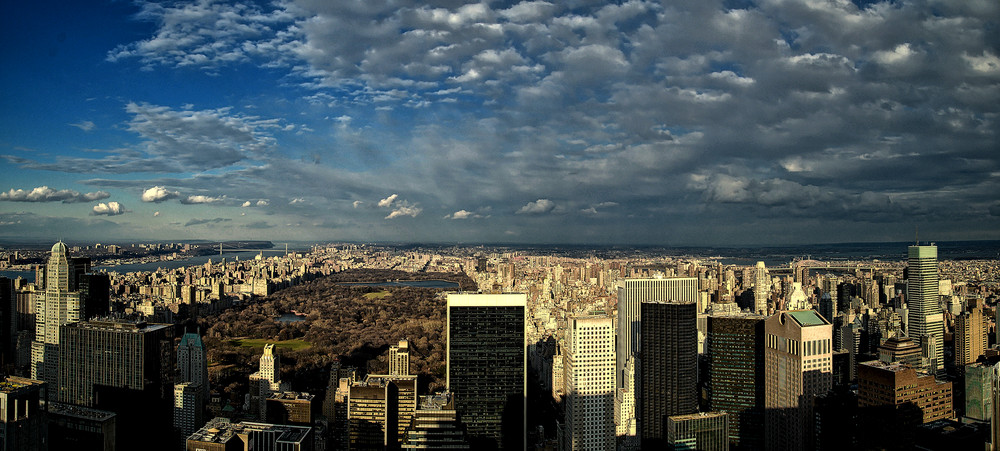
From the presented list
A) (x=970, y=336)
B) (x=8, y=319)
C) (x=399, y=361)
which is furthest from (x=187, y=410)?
(x=970, y=336)

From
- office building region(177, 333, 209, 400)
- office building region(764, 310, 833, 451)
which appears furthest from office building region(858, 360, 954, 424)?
office building region(177, 333, 209, 400)

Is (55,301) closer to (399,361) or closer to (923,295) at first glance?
(399,361)

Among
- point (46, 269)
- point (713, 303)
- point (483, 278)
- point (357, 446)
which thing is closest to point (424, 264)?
point (483, 278)

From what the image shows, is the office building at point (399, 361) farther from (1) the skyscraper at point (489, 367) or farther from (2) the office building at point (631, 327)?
(2) the office building at point (631, 327)

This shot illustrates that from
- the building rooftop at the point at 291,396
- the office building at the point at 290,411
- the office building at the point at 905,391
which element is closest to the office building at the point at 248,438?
the office building at the point at 290,411

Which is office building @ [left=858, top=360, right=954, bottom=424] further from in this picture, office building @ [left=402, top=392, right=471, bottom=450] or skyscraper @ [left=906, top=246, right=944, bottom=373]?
office building @ [left=402, top=392, right=471, bottom=450]

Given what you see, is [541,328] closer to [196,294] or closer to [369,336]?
[369,336]
